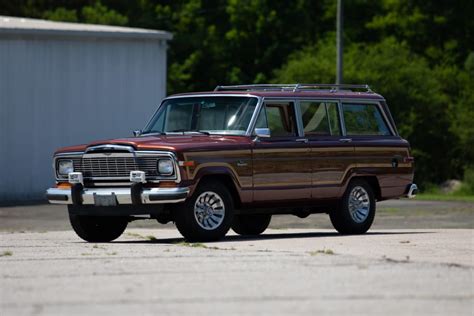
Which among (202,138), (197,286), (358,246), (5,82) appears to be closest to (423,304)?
(197,286)

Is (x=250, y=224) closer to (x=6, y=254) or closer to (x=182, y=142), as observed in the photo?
(x=182, y=142)

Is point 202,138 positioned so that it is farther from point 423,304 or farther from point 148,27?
point 148,27

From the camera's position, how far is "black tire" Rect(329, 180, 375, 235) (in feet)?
61.3

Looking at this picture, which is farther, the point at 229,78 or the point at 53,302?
the point at 229,78

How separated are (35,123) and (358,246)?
20681 millimetres

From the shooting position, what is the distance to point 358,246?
51.5 ft

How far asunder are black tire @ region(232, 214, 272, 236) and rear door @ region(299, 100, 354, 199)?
1.50 metres

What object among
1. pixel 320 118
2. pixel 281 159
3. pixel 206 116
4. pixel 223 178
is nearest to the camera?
pixel 223 178

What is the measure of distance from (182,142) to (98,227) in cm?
198

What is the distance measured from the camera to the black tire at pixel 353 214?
18.7 metres

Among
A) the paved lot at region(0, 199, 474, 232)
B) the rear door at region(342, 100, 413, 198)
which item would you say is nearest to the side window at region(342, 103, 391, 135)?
the rear door at region(342, 100, 413, 198)

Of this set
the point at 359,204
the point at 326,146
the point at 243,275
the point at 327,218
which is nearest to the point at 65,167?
the point at 326,146

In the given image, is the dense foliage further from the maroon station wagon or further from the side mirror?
the side mirror

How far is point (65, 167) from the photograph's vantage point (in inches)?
691
